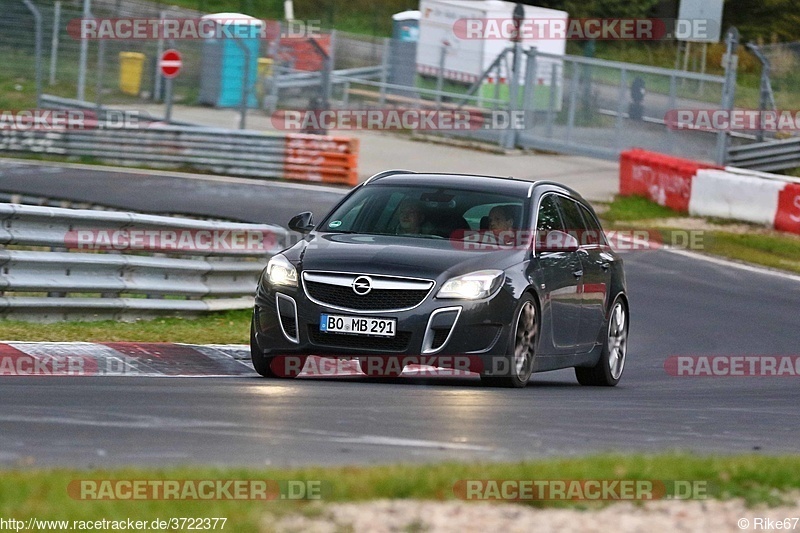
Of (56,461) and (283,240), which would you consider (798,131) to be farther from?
(56,461)

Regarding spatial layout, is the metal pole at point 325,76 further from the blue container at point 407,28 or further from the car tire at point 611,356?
the car tire at point 611,356

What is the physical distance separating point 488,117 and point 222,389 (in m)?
26.5

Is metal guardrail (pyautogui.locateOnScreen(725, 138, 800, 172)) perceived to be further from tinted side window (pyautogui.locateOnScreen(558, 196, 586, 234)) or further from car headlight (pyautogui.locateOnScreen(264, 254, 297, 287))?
car headlight (pyautogui.locateOnScreen(264, 254, 297, 287))

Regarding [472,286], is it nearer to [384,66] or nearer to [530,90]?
[530,90]

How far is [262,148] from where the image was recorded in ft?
96.3

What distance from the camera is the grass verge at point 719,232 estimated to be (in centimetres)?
2255

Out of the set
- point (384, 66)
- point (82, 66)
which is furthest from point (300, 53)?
point (82, 66)

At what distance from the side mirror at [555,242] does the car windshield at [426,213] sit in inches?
7.5

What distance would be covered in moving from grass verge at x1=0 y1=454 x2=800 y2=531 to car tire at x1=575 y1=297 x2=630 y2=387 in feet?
15.9

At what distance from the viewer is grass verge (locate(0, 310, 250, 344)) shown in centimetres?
1162

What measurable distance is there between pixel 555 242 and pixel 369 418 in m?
3.38

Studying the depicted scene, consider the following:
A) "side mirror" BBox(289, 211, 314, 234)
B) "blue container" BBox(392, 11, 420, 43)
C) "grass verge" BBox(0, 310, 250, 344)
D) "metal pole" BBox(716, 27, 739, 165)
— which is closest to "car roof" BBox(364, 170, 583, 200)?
"side mirror" BBox(289, 211, 314, 234)

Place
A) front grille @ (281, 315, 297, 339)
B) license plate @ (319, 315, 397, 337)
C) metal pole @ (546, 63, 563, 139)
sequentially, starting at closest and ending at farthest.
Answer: license plate @ (319, 315, 397, 337) < front grille @ (281, 315, 297, 339) < metal pole @ (546, 63, 563, 139)

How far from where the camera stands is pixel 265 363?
10.3 m
